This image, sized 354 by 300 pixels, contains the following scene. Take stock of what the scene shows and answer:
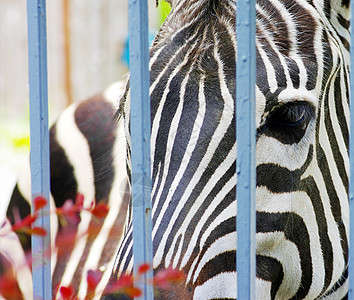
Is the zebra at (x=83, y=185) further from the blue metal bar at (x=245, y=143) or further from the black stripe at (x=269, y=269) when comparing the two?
the blue metal bar at (x=245, y=143)

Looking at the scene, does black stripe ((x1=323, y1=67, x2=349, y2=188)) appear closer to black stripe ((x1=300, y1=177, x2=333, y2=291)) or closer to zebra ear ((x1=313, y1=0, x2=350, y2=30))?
black stripe ((x1=300, y1=177, x2=333, y2=291))

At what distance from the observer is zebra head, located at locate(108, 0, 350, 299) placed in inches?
58.1

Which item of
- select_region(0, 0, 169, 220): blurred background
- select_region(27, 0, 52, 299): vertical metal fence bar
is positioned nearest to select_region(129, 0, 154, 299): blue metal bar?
select_region(27, 0, 52, 299): vertical metal fence bar

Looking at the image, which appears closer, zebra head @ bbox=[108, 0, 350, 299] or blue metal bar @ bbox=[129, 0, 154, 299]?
blue metal bar @ bbox=[129, 0, 154, 299]

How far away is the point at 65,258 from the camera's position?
306cm

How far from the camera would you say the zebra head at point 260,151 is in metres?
1.48

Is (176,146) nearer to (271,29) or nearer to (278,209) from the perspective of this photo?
(278,209)

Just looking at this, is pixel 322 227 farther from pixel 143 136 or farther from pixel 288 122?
pixel 143 136

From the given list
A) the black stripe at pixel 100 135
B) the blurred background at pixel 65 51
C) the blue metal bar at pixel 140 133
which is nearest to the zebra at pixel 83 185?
the black stripe at pixel 100 135

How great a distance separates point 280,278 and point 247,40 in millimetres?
766

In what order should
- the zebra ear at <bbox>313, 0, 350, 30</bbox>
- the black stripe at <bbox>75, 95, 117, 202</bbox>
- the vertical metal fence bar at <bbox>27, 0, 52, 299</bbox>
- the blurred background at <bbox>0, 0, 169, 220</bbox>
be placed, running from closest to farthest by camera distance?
the vertical metal fence bar at <bbox>27, 0, 52, 299</bbox>, the zebra ear at <bbox>313, 0, 350, 30</bbox>, the black stripe at <bbox>75, 95, 117, 202</bbox>, the blurred background at <bbox>0, 0, 169, 220</bbox>

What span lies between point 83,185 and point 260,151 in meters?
1.75

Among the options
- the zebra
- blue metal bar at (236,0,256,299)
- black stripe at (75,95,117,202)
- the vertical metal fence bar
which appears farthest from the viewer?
black stripe at (75,95,117,202)

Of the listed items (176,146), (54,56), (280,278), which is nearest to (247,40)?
(176,146)
